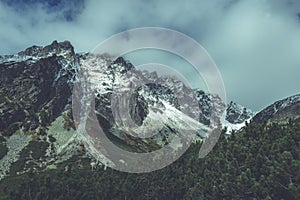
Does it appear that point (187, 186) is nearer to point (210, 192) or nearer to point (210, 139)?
point (210, 192)

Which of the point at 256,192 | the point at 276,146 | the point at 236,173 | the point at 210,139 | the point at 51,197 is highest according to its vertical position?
the point at 210,139

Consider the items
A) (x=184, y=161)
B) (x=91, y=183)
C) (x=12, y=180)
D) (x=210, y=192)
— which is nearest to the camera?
(x=210, y=192)

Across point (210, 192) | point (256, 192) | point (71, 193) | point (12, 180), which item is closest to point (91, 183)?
point (71, 193)

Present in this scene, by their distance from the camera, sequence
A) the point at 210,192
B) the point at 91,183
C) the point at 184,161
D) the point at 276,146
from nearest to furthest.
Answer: the point at 276,146
the point at 210,192
the point at 91,183
the point at 184,161

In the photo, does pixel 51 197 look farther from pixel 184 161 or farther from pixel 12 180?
pixel 12 180

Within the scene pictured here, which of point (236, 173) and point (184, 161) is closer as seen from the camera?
point (236, 173)

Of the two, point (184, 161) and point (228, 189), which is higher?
point (184, 161)

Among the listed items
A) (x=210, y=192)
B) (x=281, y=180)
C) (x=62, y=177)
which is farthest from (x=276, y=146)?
(x=62, y=177)
